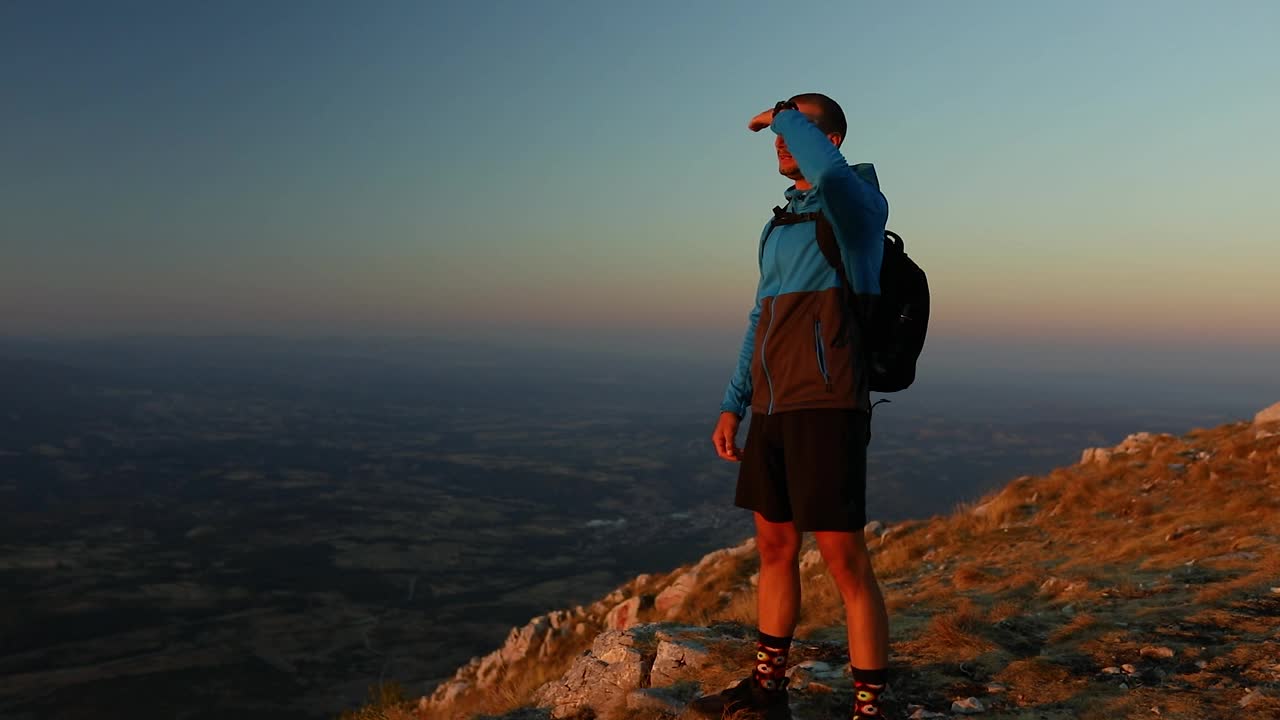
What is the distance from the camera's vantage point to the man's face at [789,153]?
135 inches

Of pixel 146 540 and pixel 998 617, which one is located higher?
pixel 998 617

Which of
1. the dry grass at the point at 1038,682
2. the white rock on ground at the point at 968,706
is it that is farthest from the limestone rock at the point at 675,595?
the white rock on ground at the point at 968,706

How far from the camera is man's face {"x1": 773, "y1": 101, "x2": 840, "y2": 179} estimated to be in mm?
3425

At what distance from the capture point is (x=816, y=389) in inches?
129

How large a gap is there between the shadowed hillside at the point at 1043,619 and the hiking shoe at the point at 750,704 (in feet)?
1.79

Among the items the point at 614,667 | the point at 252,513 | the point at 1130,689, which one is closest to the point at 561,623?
the point at 614,667

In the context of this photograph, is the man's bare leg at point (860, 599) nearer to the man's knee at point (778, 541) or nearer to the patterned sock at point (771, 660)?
the man's knee at point (778, 541)

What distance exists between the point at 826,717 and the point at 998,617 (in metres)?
2.95

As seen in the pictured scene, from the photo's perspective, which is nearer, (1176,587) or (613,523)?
(1176,587)

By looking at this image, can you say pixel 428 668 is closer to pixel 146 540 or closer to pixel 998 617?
pixel 998 617

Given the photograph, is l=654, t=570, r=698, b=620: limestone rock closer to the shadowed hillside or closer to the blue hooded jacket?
the shadowed hillside

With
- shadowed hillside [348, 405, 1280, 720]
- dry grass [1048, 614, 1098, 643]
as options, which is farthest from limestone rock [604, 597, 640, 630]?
dry grass [1048, 614, 1098, 643]

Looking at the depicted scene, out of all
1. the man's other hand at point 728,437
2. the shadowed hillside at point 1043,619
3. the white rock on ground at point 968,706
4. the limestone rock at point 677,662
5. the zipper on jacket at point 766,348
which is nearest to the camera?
the zipper on jacket at point 766,348

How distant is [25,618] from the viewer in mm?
91500
